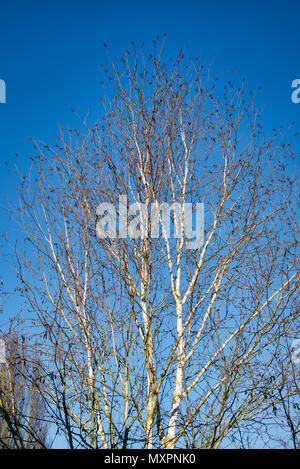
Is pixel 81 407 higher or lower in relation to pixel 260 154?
lower

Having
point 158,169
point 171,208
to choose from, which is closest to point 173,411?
point 171,208

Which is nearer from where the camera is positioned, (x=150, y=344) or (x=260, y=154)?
(x=150, y=344)

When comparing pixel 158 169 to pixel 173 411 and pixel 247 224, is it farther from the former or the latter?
pixel 173 411

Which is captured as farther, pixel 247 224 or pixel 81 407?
pixel 247 224

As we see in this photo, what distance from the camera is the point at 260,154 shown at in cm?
515

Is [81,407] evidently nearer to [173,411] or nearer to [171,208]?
[173,411]

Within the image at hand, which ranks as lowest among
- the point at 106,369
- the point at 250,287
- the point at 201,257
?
the point at 106,369

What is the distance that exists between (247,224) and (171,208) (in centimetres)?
84

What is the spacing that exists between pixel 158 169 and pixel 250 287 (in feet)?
5.04
